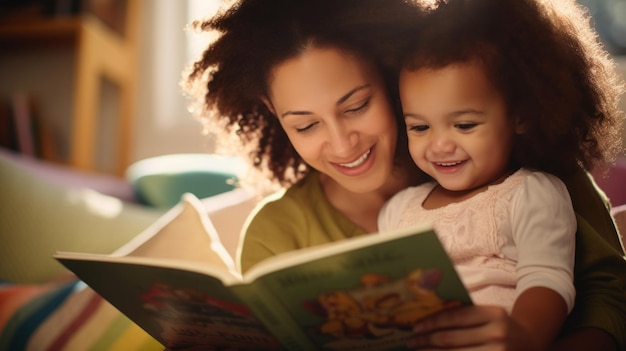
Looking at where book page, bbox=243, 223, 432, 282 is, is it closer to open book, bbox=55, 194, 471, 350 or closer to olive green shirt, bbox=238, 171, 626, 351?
open book, bbox=55, 194, 471, 350

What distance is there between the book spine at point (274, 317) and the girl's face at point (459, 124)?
0.96 ft

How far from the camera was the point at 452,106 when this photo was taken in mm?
881

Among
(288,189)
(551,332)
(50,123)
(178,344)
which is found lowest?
(551,332)

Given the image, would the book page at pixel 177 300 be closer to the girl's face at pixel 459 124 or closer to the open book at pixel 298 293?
the open book at pixel 298 293

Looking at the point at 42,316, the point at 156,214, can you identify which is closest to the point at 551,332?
the point at 42,316

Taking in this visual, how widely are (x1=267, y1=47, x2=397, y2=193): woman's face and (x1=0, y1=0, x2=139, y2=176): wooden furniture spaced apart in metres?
1.95

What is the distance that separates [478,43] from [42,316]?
3.17 ft

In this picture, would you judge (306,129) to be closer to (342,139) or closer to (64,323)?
(342,139)

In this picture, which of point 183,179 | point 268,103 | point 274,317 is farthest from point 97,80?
point 274,317

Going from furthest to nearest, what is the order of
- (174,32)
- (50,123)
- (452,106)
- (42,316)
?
(50,123) → (174,32) → (42,316) → (452,106)

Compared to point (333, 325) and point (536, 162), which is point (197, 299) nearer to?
point (333, 325)

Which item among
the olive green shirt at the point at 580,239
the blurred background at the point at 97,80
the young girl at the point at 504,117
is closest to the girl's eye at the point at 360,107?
the young girl at the point at 504,117

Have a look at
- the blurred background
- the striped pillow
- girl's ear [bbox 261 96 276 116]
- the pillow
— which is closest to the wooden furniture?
the blurred background

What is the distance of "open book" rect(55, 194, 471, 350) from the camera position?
0.69 m
